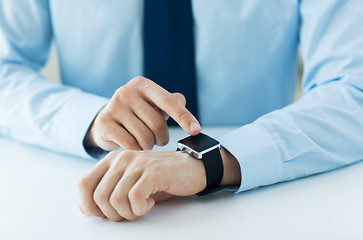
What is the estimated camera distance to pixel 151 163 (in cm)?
68

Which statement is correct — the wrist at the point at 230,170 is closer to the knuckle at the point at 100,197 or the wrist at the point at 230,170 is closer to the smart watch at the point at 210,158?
the smart watch at the point at 210,158

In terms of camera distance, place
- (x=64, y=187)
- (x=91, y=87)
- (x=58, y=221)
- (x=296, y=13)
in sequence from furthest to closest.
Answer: (x=91, y=87) < (x=296, y=13) < (x=64, y=187) < (x=58, y=221)

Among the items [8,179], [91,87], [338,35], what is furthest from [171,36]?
[8,179]

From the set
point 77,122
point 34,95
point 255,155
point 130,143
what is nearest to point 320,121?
point 255,155

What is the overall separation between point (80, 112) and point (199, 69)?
13.9 inches

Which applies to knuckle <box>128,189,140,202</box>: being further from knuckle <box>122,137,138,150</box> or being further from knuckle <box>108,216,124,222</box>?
knuckle <box>122,137,138,150</box>

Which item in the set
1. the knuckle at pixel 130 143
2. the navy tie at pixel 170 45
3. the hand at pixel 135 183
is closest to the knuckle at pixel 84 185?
the hand at pixel 135 183

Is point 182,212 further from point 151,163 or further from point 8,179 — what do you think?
point 8,179

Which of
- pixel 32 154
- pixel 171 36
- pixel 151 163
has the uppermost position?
pixel 171 36

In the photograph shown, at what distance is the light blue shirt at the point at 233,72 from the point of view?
31.6 inches

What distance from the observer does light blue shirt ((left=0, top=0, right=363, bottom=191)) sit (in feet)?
2.64

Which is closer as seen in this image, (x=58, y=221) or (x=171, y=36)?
(x=58, y=221)

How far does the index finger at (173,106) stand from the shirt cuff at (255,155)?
8 cm

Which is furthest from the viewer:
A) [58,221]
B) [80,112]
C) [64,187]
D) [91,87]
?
[91,87]
